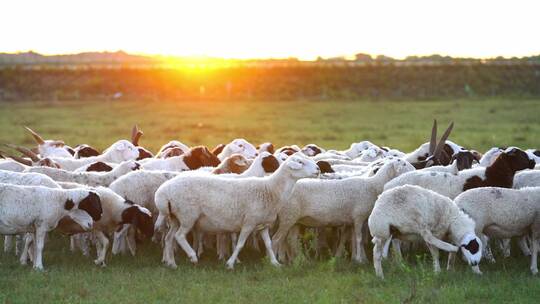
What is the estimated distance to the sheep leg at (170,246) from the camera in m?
13.5

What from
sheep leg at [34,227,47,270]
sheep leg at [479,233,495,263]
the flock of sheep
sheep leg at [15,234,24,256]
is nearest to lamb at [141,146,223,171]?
the flock of sheep

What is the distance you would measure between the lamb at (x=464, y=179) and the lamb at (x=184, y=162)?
15.1ft

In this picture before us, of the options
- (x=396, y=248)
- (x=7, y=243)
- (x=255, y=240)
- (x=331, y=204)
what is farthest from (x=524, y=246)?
(x=7, y=243)

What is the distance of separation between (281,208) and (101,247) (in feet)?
9.44

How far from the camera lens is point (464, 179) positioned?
1415 centimetres

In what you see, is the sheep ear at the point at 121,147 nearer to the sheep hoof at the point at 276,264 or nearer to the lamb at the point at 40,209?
the lamb at the point at 40,209

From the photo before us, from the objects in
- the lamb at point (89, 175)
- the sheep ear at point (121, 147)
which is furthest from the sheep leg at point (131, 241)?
the sheep ear at point (121, 147)

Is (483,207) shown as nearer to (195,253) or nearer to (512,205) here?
(512,205)

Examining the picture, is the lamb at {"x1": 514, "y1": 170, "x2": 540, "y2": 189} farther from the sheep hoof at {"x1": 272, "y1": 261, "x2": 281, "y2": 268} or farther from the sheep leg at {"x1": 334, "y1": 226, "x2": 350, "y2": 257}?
the sheep hoof at {"x1": 272, "y1": 261, "x2": 281, "y2": 268}

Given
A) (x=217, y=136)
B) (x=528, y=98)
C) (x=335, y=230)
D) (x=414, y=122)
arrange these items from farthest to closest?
1. (x=528, y=98)
2. (x=414, y=122)
3. (x=217, y=136)
4. (x=335, y=230)

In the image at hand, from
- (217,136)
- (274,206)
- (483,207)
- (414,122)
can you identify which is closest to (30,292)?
A: (274,206)

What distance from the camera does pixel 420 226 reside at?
12.3 meters

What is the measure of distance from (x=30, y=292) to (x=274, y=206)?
3847mm

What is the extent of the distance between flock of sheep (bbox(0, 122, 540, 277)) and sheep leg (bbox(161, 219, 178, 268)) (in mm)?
17
